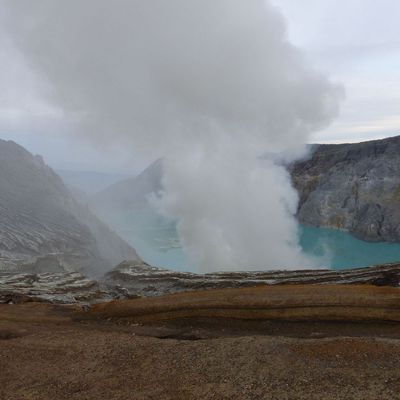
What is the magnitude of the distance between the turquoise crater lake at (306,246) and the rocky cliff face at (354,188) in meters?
3.31

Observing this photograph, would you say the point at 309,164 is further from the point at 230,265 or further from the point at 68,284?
the point at 68,284

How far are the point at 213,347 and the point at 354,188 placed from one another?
89.2 m

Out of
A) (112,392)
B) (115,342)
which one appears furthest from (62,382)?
(115,342)

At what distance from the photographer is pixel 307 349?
13445 mm

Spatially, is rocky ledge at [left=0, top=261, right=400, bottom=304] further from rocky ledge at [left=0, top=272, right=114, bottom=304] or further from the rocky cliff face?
the rocky cliff face

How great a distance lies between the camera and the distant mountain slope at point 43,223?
4931 centimetres

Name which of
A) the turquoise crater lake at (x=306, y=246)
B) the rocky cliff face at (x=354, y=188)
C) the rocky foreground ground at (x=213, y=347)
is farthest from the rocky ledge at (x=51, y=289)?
the rocky cliff face at (x=354, y=188)

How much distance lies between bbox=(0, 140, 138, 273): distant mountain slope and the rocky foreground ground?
84.9ft

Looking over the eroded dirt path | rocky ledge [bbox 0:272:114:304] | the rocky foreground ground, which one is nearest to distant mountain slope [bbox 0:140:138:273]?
rocky ledge [bbox 0:272:114:304]

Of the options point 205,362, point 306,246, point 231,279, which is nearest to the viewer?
point 205,362

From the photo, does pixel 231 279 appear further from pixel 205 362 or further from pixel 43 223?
pixel 43 223

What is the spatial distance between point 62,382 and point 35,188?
190 ft

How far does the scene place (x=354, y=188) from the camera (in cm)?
9594

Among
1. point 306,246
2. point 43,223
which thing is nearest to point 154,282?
point 43,223
